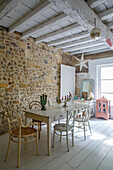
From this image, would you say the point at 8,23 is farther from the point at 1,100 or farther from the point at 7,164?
the point at 7,164

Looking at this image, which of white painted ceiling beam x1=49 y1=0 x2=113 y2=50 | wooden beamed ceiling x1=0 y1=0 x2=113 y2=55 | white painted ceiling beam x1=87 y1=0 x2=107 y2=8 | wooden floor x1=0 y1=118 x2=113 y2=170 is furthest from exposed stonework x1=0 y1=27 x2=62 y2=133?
white painted ceiling beam x1=87 y1=0 x2=107 y2=8

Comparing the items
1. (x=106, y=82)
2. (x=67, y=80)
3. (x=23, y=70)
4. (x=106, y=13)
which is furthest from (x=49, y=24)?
(x=106, y=82)

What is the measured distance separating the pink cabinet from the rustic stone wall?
1845 mm

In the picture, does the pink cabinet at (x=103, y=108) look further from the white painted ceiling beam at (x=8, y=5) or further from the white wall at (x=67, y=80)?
the white painted ceiling beam at (x=8, y=5)

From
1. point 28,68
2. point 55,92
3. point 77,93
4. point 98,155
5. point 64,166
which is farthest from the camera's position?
point 77,93

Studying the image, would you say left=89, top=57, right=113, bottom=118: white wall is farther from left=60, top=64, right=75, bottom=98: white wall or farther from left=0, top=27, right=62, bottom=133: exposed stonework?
left=0, top=27, right=62, bottom=133: exposed stonework

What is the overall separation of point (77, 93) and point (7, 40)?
379 centimetres

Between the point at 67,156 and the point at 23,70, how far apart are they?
8.45 ft

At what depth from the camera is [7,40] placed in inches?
135

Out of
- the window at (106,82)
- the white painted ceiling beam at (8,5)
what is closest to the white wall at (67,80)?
the window at (106,82)

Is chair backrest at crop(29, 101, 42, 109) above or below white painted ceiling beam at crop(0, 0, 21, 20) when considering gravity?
below

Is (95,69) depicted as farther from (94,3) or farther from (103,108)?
(94,3)

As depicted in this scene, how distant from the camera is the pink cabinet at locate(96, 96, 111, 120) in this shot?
481cm

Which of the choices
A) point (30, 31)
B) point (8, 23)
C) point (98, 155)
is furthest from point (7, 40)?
point (98, 155)
